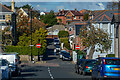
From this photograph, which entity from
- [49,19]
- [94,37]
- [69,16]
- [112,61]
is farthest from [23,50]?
[69,16]

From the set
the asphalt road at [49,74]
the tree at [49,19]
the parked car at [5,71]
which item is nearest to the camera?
the parked car at [5,71]

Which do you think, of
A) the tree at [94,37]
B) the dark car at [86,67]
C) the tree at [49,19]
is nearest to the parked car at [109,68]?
the dark car at [86,67]

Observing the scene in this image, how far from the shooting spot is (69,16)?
111m

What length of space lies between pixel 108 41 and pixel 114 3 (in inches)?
521

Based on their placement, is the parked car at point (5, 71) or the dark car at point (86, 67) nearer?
the parked car at point (5, 71)

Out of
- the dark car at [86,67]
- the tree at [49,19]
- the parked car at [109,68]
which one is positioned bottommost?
the dark car at [86,67]

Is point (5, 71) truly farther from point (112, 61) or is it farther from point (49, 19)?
point (49, 19)

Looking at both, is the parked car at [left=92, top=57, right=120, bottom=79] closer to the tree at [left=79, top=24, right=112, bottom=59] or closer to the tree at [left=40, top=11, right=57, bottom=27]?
the tree at [left=79, top=24, right=112, bottom=59]

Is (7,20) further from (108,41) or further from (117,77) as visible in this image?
(117,77)

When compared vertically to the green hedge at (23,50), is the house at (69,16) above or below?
above

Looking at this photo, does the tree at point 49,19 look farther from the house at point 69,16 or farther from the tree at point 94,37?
the tree at point 94,37

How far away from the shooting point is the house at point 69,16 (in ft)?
353

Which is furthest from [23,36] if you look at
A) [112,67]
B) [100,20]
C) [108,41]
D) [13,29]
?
[112,67]

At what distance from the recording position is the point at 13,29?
2047 inches
